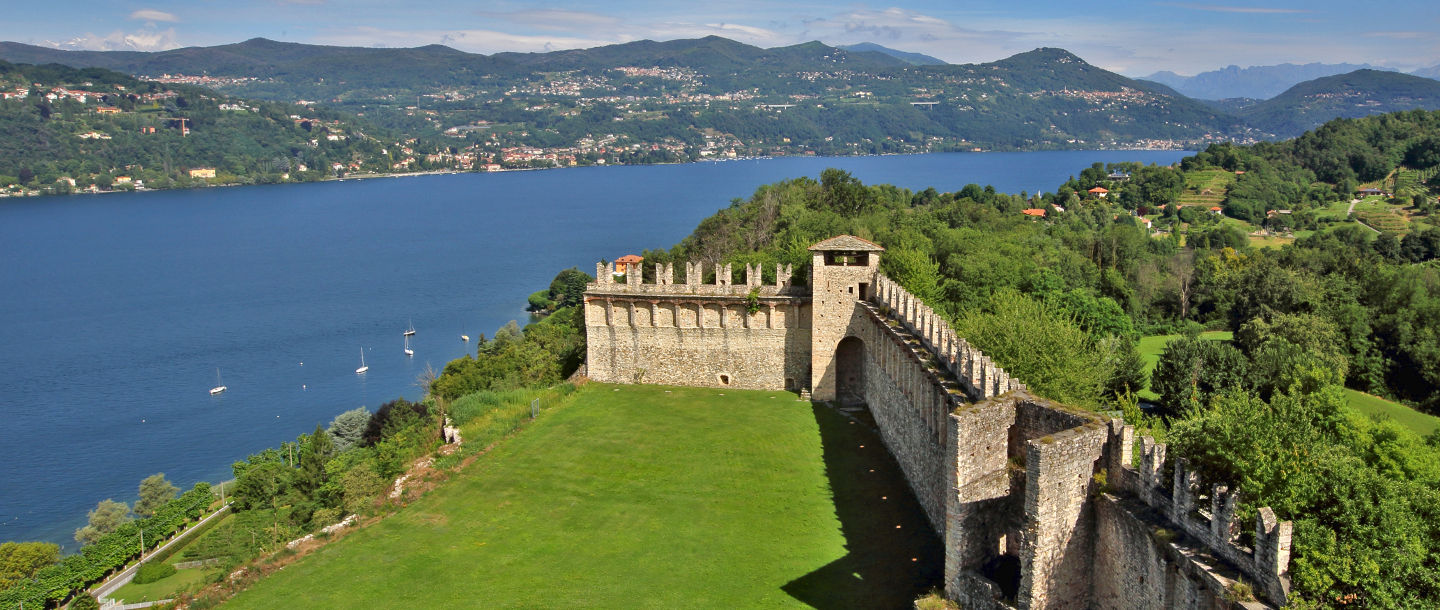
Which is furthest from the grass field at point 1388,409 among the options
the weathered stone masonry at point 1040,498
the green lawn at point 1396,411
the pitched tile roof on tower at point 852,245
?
the weathered stone masonry at point 1040,498

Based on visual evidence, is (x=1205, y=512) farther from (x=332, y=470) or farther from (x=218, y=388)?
(x=218, y=388)

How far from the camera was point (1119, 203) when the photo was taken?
111562 millimetres

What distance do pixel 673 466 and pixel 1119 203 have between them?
318ft

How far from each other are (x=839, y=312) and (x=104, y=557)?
97.9 ft

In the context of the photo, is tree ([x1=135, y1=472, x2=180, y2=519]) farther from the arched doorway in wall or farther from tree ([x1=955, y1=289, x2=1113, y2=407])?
tree ([x1=955, y1=289, x2=1113, y2=407])

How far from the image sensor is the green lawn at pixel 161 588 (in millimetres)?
33881

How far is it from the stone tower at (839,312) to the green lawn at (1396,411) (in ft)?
62.1

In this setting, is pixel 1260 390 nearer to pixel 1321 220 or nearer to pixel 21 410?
pixel 1321 220

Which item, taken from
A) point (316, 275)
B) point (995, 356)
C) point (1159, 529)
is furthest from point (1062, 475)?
point (316, 275)

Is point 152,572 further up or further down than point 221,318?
further up

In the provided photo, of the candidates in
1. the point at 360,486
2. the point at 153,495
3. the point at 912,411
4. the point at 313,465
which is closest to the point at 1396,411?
the point at 912,411

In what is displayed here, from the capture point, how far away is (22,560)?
120ft

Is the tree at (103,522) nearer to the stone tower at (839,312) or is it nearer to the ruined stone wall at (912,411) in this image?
the stone tower at (839,312)

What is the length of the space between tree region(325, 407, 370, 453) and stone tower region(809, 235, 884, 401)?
92.0 ft
